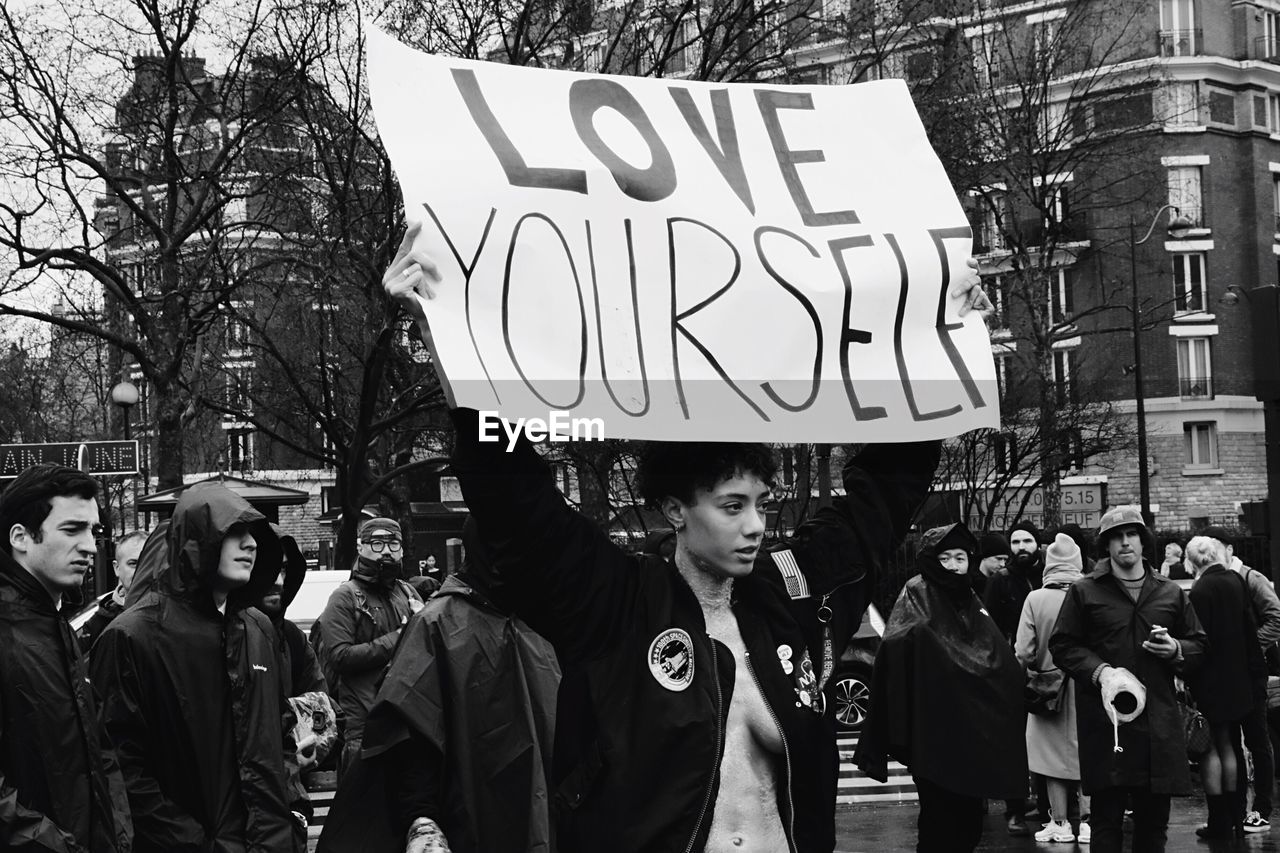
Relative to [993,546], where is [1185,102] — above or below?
above

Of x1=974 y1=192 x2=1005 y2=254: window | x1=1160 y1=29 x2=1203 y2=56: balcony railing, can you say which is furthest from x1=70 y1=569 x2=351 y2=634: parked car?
x1=1160 y1=29 x2=1203 y2=56: balcony railing

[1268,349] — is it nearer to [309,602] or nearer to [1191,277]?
[309,602]

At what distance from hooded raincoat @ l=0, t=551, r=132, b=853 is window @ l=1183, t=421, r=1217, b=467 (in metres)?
52.6

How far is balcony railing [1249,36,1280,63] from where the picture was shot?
5569cm

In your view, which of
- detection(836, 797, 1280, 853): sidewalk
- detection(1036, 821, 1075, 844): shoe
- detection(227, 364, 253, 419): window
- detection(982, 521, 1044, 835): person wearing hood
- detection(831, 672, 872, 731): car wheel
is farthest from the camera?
detection(227, 364, 253, 419): window

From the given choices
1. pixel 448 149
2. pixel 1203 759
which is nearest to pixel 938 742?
pixel 1203 759

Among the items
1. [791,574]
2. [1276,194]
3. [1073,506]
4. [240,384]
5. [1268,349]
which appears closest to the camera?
[791,574]

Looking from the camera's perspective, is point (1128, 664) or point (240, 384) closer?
point (1128, 664)

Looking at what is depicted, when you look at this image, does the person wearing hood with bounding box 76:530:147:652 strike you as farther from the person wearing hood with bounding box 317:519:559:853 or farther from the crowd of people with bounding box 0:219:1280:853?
the person wearing hood with bounding box 317:519:559:853

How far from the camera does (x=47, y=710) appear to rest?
468cm

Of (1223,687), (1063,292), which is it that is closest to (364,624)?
(1223,687)

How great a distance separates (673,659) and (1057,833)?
8.06 meters

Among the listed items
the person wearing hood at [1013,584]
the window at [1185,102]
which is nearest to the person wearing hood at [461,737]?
the person wearing hood at [1013,584]

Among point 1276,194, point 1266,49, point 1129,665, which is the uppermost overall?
point 1266,49
